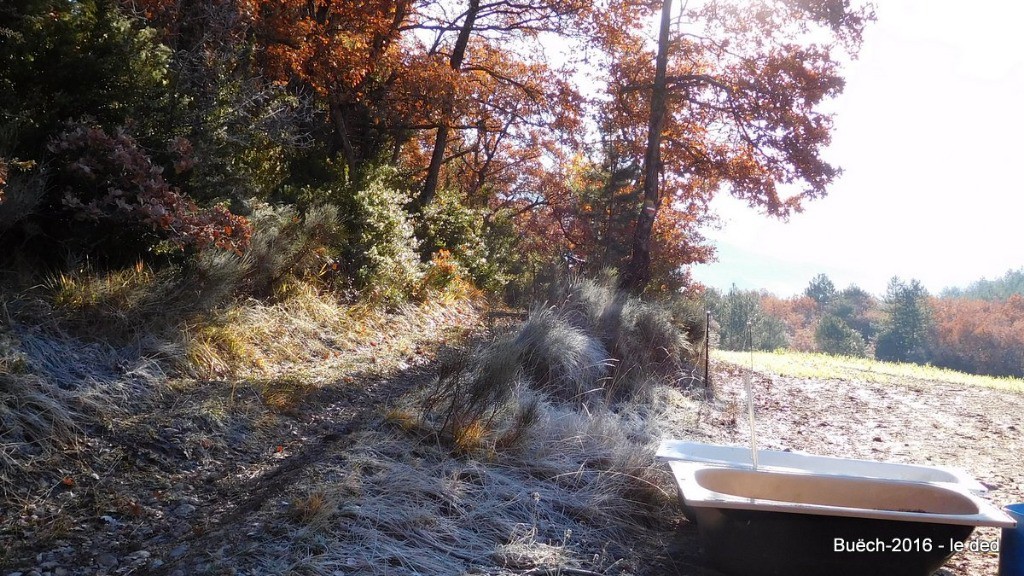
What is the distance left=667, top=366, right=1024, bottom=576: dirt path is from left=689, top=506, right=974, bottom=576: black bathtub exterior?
864mm

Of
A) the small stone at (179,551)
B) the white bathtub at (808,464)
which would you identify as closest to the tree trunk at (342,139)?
the white bathtub at (808,464)

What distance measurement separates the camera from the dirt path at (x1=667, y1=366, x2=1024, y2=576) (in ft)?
21.1

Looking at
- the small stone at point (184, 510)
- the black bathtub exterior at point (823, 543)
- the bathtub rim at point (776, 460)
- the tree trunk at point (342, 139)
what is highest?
the tree trunk at point (342, 139)

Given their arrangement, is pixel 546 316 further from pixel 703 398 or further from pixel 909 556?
pixel 909 556

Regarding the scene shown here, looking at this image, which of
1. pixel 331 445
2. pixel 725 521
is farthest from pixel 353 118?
pixel 725 521

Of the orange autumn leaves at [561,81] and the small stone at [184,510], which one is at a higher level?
the orange autumn leaves at [561,81]

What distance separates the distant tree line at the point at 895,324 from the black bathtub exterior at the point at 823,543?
947 inches

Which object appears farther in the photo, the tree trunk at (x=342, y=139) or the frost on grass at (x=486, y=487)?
the tree trunk at (x=342, y=139)

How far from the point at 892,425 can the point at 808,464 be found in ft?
15.0

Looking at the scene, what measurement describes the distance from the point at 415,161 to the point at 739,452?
14.1 meters

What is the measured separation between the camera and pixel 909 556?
3.53m

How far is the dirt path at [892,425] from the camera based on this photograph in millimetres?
6430

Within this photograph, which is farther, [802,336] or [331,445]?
[802,336]

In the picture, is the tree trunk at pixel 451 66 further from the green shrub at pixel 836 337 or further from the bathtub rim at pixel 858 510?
the green shrub at pixel 836 337
